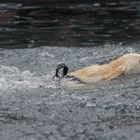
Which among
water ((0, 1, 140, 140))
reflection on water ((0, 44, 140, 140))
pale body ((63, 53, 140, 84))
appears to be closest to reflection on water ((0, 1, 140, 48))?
water ((0, 1, 140, 140))

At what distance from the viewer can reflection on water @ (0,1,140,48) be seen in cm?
1769

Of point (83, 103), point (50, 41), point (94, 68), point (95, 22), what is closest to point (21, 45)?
point (50, 41)

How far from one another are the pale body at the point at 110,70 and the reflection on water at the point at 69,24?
19.8 ft

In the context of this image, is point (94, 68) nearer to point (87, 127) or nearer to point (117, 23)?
point (87, 127)

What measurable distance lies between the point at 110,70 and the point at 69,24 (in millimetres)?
10540

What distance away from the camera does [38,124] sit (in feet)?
27.5

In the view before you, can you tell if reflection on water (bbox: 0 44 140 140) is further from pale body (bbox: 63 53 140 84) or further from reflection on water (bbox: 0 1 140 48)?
reflection on water (bbox: 0 1 140 48)

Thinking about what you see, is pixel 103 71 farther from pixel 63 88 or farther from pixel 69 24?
pixel 69 24

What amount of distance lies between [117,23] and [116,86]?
36.8 ft

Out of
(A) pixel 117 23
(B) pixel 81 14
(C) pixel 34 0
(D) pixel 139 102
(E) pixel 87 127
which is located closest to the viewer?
(E) pixel 87 127

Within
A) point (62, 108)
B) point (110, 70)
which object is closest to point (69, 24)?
point (110, 70)

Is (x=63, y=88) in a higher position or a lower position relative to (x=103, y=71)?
lower

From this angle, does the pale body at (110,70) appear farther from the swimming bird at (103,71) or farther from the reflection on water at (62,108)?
the reflection on water at (62,108)

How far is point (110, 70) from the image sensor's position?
10.7 meters
